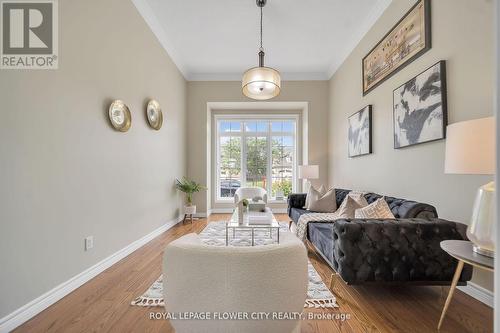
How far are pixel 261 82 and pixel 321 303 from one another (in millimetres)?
2313

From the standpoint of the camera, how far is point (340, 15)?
132 inches

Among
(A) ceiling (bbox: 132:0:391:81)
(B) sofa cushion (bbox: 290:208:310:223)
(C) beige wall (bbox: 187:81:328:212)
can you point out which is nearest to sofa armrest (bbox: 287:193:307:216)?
(B) sofa cushion (bbox: 290:208:310:223)

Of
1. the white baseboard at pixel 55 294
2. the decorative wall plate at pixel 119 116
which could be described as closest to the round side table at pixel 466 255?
Result: the white baseboard at pixel 55 294

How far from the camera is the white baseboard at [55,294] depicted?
147cm

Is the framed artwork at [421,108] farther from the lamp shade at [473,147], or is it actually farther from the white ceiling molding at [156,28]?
the white ceiling molding at [156,28]

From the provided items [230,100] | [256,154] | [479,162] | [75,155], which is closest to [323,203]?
[479,162]

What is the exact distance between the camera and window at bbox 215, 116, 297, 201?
6070 millimetres

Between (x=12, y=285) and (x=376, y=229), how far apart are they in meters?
2.55

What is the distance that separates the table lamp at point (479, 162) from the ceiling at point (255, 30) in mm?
2582

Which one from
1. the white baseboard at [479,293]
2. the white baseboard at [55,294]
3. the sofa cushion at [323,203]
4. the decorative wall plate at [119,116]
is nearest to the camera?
the white baseboard at [55,294]

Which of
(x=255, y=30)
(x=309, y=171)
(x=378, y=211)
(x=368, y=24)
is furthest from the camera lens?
(x=309, y=171)

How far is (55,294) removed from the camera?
179 cm

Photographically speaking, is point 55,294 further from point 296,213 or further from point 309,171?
point 309,171

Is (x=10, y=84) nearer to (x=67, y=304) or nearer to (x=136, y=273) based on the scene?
(x=67, y=304)
